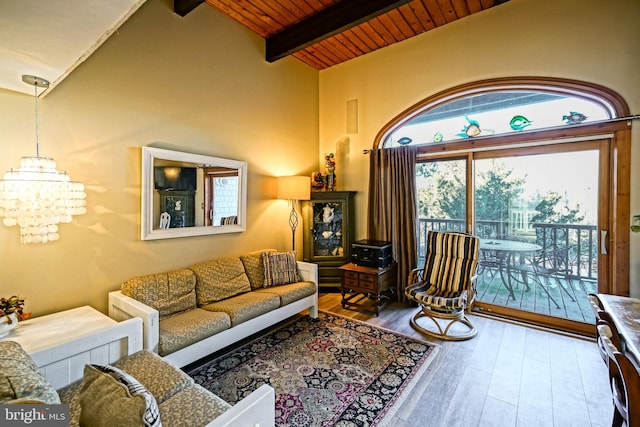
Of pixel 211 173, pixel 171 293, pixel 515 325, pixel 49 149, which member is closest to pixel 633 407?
pixel 515 325

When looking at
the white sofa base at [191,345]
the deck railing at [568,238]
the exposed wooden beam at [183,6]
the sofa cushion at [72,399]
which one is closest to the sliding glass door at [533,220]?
the deck railing at [568,238]

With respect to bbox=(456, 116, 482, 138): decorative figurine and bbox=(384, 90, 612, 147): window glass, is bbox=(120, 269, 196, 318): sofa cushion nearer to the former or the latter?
bbox=(384, 90, 612, 147): window glass

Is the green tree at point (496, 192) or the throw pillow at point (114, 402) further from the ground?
the green tree at point (496, 192)

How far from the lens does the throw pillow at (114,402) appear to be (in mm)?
986

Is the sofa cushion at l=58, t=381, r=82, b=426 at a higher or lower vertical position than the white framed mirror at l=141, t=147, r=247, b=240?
lower

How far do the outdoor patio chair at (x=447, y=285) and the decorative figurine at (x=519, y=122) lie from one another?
1.40 metres

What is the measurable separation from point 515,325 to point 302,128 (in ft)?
13.0

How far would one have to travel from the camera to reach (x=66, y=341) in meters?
1.65

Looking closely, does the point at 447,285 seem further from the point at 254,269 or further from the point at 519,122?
the point at 254,269

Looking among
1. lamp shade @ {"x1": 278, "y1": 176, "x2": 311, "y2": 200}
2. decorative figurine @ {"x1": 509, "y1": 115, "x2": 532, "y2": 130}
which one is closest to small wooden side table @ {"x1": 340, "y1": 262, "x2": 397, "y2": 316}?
lamp shade @ {"x1": 278, "y1": 176, "x2": 311, "y2": 200}

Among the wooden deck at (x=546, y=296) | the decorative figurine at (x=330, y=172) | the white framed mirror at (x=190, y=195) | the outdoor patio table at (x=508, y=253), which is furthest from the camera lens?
the decorative figurine at (x=330, y=172)

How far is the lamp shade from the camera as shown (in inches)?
155

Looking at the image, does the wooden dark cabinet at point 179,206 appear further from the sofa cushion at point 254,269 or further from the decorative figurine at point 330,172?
the decorative figurine at point 330,172

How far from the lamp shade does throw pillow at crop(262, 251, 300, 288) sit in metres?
0.83
